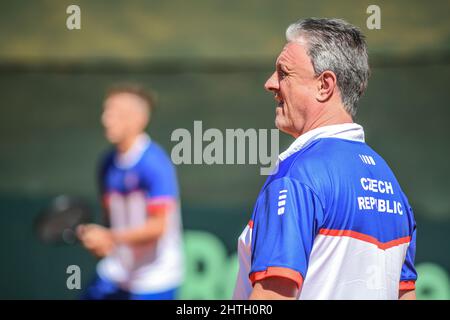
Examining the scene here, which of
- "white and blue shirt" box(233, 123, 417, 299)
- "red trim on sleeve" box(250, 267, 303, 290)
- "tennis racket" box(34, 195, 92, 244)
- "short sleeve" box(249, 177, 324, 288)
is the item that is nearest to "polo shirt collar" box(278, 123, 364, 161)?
"white and blue shirt" box(233, 123, 417, 299)

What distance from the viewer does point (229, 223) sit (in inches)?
210

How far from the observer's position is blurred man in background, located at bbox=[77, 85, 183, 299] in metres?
5.11

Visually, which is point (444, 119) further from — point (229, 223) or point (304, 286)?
point (304, 286)

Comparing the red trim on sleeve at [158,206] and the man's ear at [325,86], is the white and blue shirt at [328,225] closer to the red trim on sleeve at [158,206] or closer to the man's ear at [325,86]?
the man's ear at [325,86]

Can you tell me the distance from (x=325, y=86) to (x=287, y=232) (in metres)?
0.42

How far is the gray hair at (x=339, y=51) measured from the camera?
1853 mm

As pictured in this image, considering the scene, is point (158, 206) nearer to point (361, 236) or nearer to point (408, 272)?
point (408, 272)

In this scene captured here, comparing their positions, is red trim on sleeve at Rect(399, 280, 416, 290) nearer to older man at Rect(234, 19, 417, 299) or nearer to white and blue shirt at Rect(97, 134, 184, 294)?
older man at Rect(234, 19, 417, 299)

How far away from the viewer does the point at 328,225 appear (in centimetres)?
168

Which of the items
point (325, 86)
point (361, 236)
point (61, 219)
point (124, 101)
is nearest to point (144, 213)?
point (61, 219)

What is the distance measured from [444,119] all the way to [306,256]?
13.1 feet

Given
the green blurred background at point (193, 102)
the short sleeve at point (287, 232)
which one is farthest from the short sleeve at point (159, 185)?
the short sleeve at point (287, 232)

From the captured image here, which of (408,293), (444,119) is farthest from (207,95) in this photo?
(408,293)

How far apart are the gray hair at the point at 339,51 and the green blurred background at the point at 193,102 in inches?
131
